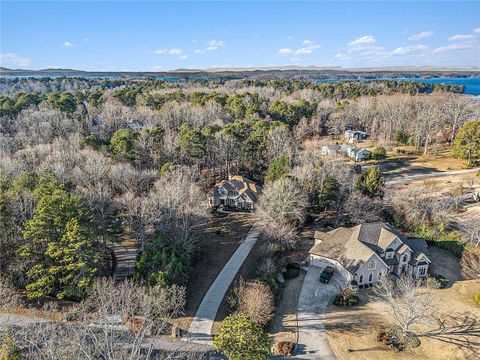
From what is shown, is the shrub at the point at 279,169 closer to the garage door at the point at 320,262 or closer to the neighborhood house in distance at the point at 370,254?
the neighborhood house in distance at the point at 370,254

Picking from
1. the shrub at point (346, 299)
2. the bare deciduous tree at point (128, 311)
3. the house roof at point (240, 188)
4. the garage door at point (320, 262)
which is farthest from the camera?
the house roof at point (240, 188)

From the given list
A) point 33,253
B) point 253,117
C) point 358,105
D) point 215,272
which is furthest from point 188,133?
point 358,105

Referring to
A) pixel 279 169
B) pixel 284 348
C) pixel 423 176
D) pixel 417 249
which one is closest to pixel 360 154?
pixel 423 176

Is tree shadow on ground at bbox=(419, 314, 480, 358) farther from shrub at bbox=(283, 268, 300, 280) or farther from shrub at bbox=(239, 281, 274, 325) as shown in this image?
shrub at bbox=(239, 281, 274, 325)

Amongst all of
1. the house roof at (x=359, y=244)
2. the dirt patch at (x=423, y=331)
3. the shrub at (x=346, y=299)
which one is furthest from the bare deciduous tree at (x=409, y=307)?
the house roof at (x=359, y=244)

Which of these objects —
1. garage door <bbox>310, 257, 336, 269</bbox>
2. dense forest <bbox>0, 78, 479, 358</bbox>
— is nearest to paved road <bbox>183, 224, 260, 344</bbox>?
dense forest <bbox>0, 78, 479, 358</bbox>

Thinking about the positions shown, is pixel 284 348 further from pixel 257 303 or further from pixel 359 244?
pixel 359 244

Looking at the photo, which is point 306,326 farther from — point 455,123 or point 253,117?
point 455,123

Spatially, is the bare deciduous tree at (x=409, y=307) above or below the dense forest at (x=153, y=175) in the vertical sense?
below
